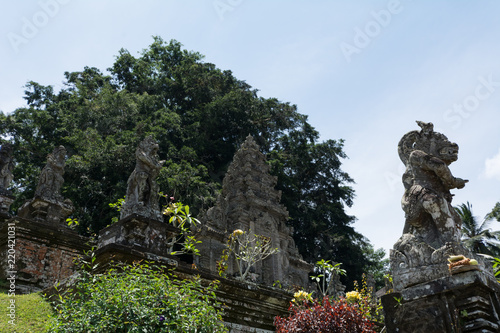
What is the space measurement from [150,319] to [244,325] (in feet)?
7.63

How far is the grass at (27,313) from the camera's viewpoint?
4.80 meters

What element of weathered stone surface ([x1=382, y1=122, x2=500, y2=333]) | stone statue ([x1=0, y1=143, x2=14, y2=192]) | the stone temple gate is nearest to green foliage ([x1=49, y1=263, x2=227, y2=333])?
the stone temple gate

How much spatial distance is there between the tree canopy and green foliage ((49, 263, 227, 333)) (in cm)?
1512

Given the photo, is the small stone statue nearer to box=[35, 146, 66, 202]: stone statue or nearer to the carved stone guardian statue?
box=[35, 146, 66, 202]: stone statue

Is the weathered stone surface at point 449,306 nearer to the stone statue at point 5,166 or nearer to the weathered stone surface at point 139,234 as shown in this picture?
the weathered stone surface at point 139,234

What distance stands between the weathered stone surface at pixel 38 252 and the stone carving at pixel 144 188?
2007 mm

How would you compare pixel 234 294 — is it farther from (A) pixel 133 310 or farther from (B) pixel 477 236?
(B) pixel 477 236

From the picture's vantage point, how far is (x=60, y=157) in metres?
8.72

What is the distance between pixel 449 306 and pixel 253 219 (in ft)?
42.9

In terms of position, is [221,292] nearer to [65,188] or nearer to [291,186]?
[65,188]

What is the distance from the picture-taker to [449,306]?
4484 mm

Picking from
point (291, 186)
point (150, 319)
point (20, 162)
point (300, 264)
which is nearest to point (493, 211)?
point (291, 186)

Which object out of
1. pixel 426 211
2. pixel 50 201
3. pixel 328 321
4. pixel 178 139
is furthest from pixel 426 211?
pixel 178 139

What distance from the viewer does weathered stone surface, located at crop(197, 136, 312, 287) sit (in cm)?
1570
